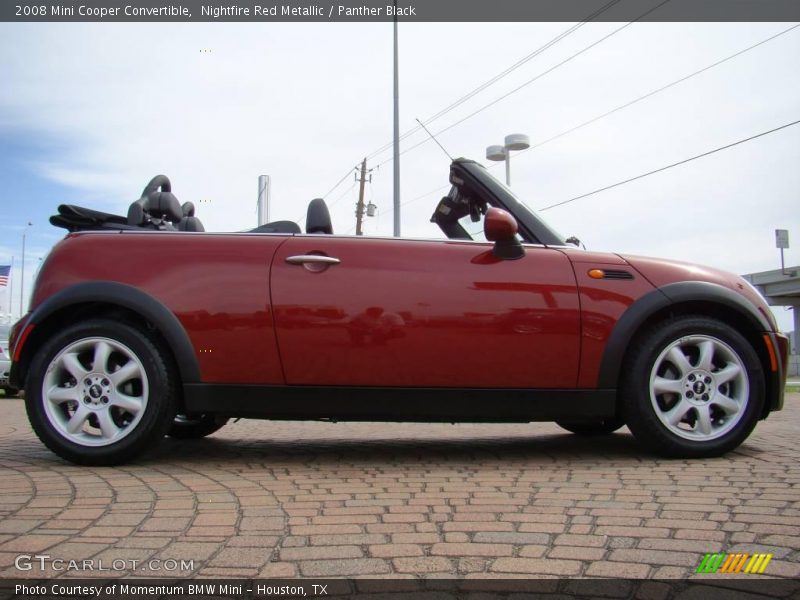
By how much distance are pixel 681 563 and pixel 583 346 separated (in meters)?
1.60

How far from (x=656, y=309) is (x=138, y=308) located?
2.64 meters

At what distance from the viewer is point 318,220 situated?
154 inches

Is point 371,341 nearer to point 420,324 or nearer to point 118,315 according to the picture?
point 420,324

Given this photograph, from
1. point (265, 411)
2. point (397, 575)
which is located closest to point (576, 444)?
point (265, 411)

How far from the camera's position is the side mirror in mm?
3525

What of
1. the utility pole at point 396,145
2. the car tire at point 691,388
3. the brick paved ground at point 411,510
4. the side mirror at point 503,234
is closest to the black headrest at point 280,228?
the side mirror at point 503,234

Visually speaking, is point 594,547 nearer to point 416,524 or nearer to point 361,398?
point 416,524

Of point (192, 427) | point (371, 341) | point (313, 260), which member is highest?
point (313, 260)

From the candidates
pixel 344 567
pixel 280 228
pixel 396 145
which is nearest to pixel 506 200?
pixel 280 228

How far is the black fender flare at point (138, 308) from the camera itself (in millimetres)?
3510

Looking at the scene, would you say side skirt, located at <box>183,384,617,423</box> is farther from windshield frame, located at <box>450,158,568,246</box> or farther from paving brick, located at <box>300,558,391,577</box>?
paving brick, located at <box>300,558,391,577</box>

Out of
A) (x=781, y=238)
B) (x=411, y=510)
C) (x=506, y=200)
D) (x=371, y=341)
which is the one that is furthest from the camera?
(x=781, y=238)

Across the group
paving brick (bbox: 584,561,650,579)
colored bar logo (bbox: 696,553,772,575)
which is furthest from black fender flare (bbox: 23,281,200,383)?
colored bar logo (bbox: 696,553,772,575)

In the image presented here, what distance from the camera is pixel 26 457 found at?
388 cm
